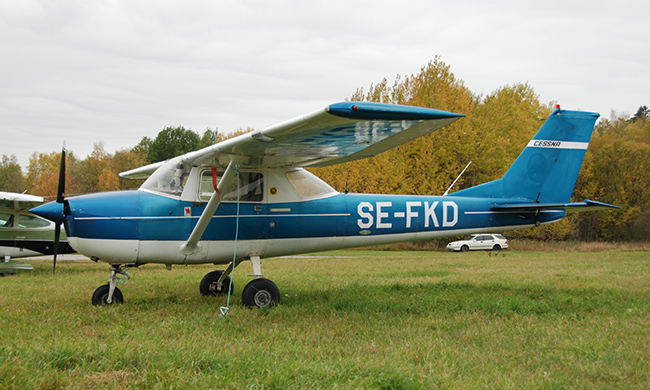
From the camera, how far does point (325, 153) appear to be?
715 cm

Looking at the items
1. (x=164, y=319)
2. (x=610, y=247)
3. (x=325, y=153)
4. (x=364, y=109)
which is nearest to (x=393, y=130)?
(x=364, y=109)

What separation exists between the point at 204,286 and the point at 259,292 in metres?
1.86

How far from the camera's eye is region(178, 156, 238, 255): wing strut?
646cm

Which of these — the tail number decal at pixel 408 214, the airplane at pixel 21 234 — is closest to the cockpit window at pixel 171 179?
the tail number decal at pixel 408 214

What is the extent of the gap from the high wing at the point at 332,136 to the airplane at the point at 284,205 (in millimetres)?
17

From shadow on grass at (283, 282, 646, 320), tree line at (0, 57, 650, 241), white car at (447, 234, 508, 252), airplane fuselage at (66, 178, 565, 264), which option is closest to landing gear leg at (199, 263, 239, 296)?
airplane fuselage at (66, 178, 565, 264)

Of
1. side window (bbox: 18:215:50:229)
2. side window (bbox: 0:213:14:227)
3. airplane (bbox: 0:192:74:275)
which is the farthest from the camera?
side window (bbox: 18:215:50:229)

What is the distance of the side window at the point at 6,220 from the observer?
13.7 meters

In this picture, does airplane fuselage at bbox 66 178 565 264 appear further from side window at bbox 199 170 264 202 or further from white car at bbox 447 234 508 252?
white car at bbox 447 234 508 252

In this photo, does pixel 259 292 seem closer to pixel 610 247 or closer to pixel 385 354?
pixel 385 354

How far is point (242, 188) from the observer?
739cm

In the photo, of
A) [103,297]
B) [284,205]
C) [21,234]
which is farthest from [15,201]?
[284,205]

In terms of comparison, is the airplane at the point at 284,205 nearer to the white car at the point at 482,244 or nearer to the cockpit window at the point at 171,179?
the cockpit window at the point at 171,179

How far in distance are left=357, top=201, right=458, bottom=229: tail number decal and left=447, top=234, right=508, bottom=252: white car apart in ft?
74.2
